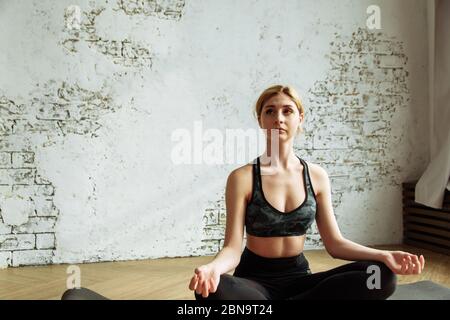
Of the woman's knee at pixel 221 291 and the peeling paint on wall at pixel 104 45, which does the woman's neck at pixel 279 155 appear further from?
the peeling paint on wall at pixel 104 45

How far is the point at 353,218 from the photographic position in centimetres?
445

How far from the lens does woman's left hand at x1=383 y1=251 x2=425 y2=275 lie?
5.38ft

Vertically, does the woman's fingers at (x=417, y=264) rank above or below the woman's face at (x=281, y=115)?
below

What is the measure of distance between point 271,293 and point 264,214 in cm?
29

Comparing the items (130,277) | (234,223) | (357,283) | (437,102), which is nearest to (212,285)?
(234,223)

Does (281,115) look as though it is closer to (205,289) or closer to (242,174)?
(242,174)

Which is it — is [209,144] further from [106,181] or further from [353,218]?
[353,218]

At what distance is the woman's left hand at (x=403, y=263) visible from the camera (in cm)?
164

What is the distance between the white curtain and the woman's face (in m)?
2.64

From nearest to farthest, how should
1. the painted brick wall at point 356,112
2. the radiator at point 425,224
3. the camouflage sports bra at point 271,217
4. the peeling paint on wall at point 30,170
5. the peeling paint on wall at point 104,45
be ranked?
the camouflage sports bra at point 271,217 → the peeling paint on wall at point 30,170 → the peeling paint on wall at point 104,45 → the radiator at point 425,224 → the painted brick wall at point 356,112

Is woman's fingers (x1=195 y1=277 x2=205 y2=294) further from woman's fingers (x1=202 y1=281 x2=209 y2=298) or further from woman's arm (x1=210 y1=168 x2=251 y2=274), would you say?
woman's arm (x1=210 y1=168 x2=251 y2=274)

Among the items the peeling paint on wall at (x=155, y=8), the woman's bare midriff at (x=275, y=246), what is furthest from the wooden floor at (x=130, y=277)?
the peeling paint on wall at (x=155, y=8)

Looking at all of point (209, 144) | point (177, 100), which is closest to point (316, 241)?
point (209, 144)

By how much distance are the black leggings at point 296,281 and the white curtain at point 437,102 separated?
8.60ft
